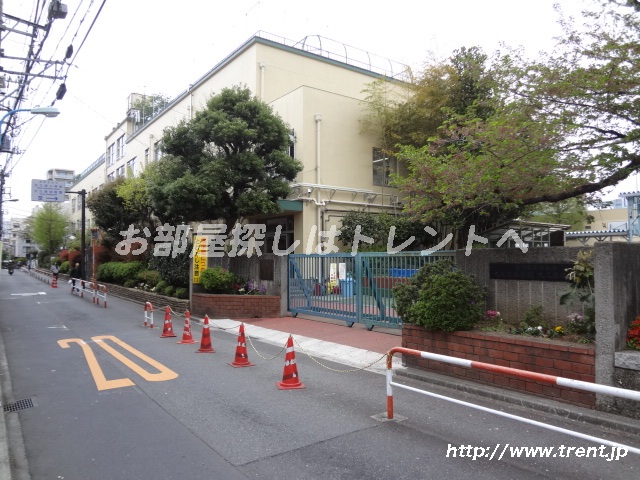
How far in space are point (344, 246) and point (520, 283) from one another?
1338 cm

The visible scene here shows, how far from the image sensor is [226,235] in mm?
17641

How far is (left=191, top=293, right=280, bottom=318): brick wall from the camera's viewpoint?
15211mm

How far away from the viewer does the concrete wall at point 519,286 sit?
7.00 meters

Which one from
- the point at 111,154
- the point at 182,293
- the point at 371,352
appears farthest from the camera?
the point at 111,154

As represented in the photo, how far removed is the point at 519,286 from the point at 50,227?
202 ft

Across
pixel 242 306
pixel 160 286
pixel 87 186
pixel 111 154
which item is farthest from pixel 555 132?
pixel 87 186

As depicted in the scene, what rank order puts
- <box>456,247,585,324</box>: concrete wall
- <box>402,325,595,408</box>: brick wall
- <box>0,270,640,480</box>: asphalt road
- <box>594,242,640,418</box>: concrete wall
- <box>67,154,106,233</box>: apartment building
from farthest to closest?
<box>67,154,106,233</box>: apartment building < <box>456,247,585,324</box>: concrete wall < <box>402,325,595,408</box>: brick wall < <box>594,242,640,418</box>: concrete wall < <box>0,270,640,480</box>: asphalt road

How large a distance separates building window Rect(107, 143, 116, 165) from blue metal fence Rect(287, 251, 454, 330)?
36452mm

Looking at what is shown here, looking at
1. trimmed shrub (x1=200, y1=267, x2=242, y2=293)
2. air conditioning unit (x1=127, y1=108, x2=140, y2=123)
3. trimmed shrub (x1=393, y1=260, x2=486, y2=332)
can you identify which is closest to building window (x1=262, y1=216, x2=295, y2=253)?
trimmed shrub (x1=200, y1=267, x2=242, y2=293)

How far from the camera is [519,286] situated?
7.52 m

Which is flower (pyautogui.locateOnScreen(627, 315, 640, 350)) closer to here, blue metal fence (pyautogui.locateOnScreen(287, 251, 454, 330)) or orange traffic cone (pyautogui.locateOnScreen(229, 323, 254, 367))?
blue metal fence (pyautogui.locateOnScreen(287, 251, 454, 330))

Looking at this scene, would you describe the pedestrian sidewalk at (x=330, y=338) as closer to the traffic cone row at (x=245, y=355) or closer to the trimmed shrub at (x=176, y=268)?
the traffic cone row at (x=245, y=355)

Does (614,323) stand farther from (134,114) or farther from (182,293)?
(134,114)

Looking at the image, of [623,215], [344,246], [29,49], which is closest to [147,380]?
[29,49]
